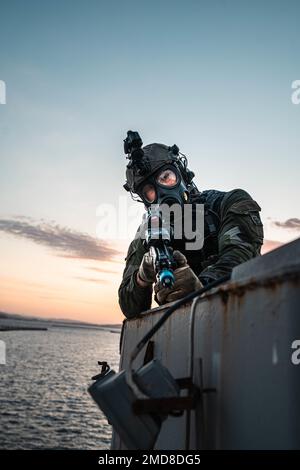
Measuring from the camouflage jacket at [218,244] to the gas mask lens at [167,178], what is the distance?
0.50 metres

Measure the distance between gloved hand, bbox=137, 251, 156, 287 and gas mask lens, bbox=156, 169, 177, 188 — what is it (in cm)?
131

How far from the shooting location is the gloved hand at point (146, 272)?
12.3ft

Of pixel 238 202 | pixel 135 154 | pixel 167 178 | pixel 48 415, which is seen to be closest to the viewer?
pixel 238 202

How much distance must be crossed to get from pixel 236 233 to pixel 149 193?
1.38 meters

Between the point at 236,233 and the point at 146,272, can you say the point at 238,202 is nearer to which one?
the point at 236,233

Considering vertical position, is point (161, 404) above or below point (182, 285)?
below

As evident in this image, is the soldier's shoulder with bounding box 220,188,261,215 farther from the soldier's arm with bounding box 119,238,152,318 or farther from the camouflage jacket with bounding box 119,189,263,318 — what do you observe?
the soldier's arm with bounding box 119,238,152,318

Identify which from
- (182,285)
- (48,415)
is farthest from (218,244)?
(48,415)

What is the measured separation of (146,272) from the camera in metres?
3.90

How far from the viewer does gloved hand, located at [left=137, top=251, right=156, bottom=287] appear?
3.75 metres

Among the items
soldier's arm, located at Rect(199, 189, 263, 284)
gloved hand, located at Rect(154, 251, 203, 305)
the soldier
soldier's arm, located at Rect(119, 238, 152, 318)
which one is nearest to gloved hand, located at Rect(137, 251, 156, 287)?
the soldier

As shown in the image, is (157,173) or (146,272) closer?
(146,272)

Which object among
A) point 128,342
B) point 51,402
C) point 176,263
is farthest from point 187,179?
point 51,402

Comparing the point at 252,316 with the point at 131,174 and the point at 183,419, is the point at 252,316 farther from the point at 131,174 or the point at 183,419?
the point at 131,174
